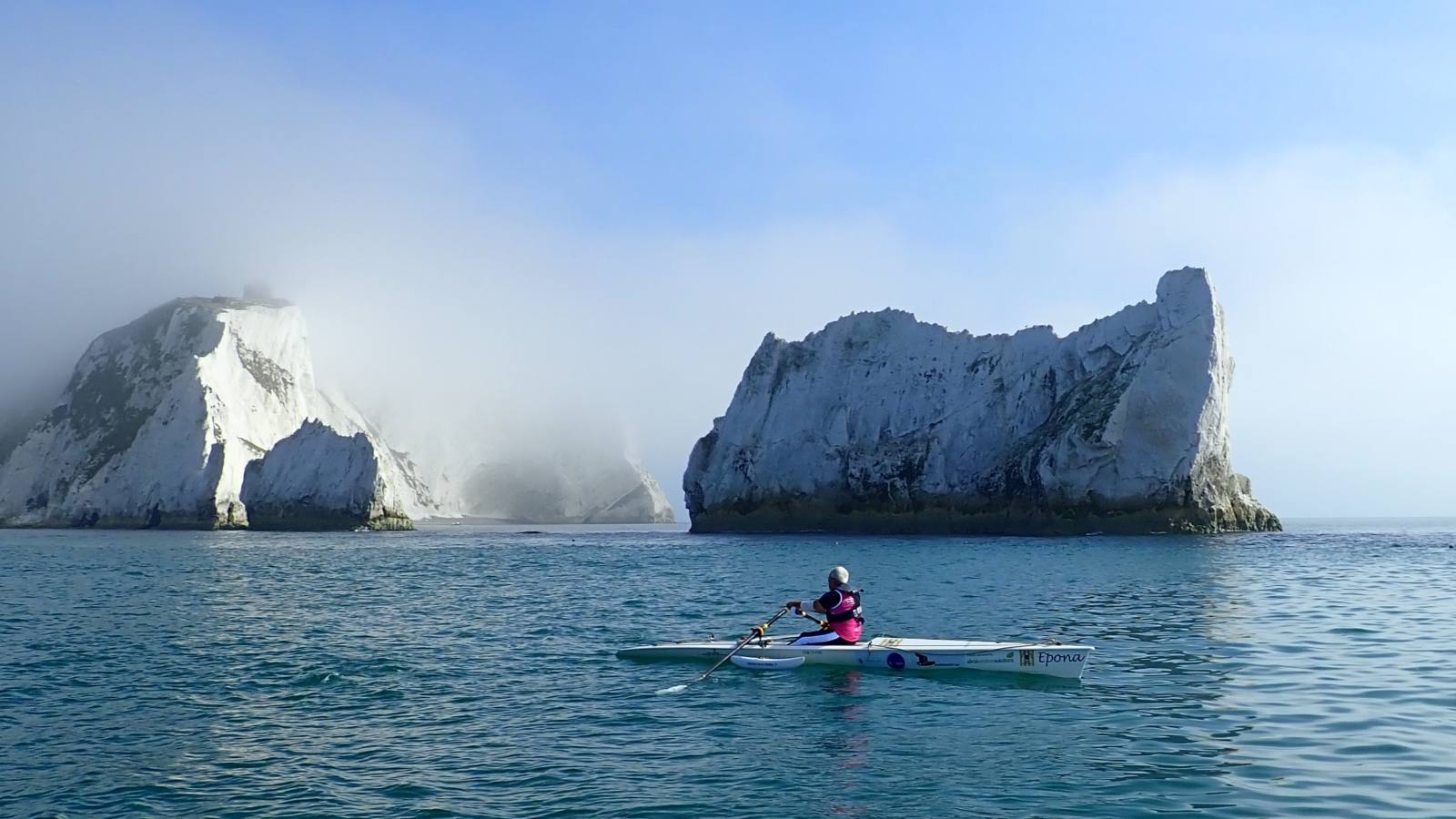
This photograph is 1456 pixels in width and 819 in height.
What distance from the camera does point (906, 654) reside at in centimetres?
2170

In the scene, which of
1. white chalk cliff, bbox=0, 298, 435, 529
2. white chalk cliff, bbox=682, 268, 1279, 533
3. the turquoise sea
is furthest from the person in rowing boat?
white chalk cliff, bbox=0, 298, 435, 529

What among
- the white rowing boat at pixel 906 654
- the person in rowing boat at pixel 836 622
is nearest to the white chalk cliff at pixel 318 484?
the white rowing boat at pixel 906 654

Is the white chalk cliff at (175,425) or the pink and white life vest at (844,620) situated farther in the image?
the white chalk cliff at (175,425)

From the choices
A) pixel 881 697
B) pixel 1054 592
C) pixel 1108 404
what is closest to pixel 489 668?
pixel 881 697

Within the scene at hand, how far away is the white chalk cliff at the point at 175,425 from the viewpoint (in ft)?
379

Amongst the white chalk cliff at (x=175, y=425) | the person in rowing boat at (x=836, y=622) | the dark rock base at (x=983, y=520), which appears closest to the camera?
the person in rowing boat at (x=836, y=622)

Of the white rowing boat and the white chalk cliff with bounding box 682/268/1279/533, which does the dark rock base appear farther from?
the white rowing boat

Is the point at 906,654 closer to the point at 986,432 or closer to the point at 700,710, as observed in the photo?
the point at 700,710

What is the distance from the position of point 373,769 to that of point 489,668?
25.9ft

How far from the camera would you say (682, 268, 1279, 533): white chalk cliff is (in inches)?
2975

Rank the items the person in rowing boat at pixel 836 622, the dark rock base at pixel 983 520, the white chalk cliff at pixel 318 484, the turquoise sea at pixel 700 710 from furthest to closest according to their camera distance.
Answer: the white chalk cliff at pixel 318 484 < the dark rock base at pixel 983 520 < the person in rowing boat at pixel 836 622 < the turquoise sea at pixel 700 710

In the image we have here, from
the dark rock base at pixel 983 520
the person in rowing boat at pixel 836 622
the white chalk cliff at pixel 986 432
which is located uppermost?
the white chalk cliff at pixel 986 432

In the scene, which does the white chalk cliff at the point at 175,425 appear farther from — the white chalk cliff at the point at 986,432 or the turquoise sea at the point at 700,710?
the turquoise sea at the point at 700,710

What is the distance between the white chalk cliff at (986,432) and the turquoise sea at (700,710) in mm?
38830
